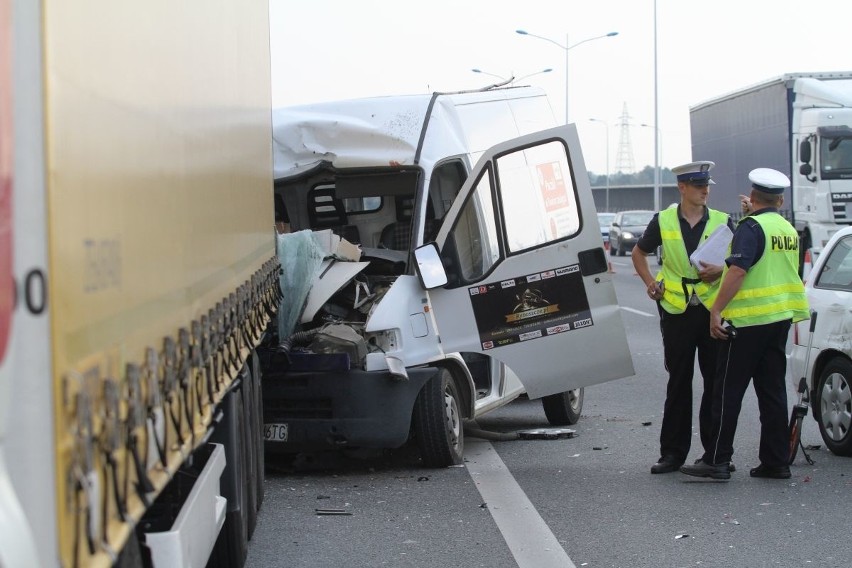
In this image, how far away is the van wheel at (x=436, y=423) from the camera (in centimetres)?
795

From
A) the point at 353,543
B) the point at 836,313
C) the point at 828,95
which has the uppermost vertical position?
the point at 828,95

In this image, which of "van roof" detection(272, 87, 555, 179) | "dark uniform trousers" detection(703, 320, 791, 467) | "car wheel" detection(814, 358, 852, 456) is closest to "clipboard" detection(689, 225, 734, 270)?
"dark uniform trousers" detection(703, 320, 791, 467)

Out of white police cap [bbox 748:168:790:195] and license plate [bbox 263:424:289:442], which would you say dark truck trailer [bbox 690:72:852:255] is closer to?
white police cap [bbox 748:168:790:195]

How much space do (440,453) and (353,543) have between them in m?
1.76

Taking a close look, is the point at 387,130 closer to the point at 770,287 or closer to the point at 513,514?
the point at 770,287

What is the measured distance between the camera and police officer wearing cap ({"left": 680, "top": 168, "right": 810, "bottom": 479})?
7582 mm

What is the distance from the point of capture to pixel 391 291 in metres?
7.99

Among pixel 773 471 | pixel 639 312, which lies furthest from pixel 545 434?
pixel 639 312

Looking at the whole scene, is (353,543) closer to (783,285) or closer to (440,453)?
(440,453)

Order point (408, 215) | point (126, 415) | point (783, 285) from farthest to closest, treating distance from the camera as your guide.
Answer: point (408, 215)
point (783, 285)
point (126, 415)

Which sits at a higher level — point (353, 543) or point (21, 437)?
point (21, 437)

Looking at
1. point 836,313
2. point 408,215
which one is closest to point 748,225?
point 836,313

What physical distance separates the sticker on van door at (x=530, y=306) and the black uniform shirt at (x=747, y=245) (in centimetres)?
99

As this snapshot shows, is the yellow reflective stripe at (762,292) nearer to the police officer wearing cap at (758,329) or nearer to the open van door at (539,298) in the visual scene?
the police officer wearing cap at (758,329)
